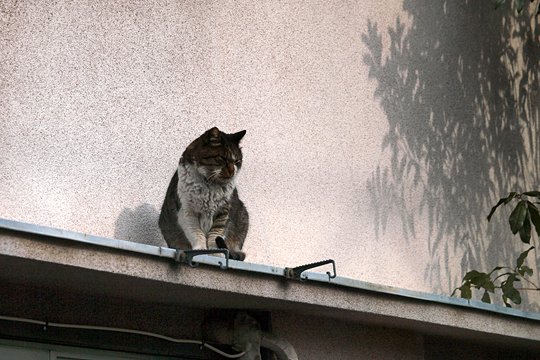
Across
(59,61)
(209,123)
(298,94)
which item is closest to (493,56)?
(298,94)

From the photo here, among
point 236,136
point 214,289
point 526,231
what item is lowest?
point 214,289

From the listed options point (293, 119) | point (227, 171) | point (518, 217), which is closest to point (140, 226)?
point (227, 171)

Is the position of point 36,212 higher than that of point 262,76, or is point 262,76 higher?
point 262,76

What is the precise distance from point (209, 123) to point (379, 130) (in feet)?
4.16

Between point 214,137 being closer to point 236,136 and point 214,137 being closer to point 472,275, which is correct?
point 236,136

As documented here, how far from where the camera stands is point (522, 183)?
23.2ft

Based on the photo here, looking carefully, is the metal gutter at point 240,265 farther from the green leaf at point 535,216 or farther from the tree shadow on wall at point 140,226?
the green leaf at point 535,216

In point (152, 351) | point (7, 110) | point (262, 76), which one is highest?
point (262, 76)

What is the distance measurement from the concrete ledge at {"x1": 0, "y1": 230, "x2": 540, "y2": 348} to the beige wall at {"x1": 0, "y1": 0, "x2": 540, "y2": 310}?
1.50ft

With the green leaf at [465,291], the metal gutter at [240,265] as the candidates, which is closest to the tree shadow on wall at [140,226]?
the metal gutter at [240,265]

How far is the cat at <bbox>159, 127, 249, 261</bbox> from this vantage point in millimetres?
4562

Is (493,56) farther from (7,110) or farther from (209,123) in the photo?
→ (7,110)

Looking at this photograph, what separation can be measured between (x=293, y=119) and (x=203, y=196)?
111 centimetres

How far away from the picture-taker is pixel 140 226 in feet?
15.5
